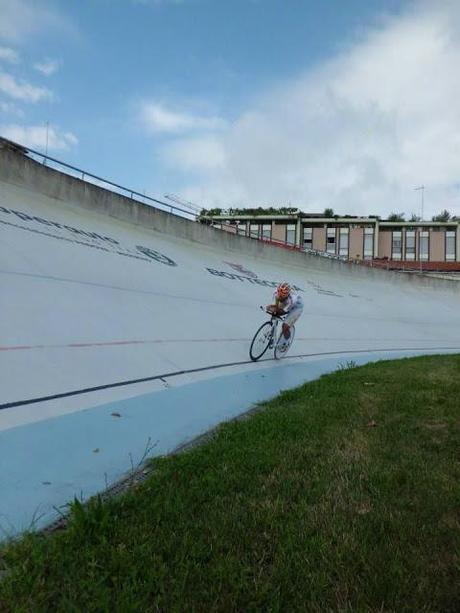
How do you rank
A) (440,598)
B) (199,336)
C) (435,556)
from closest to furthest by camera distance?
(440,598) < (435,556) < (199,336)

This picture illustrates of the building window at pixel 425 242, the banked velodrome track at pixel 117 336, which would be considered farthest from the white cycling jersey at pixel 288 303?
the building window at pixel 425 242

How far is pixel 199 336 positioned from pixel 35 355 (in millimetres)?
3454

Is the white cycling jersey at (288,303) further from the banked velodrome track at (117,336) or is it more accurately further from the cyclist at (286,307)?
the banked velodrome track at (117,336)

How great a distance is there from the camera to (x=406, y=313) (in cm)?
1891

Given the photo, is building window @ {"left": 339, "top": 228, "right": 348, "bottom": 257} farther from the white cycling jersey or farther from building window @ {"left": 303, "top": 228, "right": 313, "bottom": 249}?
the white cycling jersey

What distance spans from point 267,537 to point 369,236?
6552 cm

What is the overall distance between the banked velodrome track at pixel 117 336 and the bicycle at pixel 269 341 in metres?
0.23

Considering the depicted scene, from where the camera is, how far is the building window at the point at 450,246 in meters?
63.3

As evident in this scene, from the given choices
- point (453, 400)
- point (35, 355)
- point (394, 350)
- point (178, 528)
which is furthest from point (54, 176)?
point (178, 528)

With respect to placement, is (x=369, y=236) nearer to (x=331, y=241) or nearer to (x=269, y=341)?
(x=331, y=241)

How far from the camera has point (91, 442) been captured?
148 inches

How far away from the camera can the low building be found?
6359 cm

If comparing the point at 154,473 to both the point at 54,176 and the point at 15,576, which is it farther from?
the point at 54,176

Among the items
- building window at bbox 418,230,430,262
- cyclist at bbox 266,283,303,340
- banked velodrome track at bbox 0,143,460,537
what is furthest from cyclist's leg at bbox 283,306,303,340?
building window at bbox 418,230,430,262
